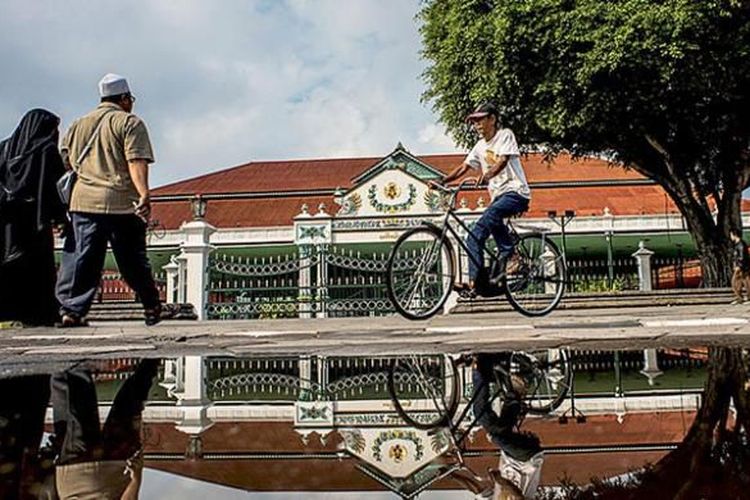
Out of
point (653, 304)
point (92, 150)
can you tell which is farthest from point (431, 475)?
point (653, 304)

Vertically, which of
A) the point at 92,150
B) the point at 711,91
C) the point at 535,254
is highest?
the point at 711,91

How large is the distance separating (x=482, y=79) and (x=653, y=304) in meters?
5.11

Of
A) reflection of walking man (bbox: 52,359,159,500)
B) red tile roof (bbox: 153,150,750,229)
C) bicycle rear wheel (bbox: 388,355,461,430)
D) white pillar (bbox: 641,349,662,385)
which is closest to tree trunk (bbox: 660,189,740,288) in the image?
red tile roof (bbox: 153,150,750,229)

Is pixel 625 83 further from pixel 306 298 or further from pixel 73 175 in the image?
pixel 73 175

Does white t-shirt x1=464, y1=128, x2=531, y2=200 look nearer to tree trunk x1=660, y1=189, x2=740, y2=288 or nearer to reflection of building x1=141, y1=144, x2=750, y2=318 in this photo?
reflection of building x1=141, y1=144, x2=750, y2=318

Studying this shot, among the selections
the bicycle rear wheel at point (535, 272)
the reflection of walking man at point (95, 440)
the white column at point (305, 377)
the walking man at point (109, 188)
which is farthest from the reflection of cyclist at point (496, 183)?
the reflection of walking man at point (95, 440)

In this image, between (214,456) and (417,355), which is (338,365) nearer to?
(417,355)

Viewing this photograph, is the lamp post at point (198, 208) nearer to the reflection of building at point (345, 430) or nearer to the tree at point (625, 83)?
the tree at point (625, 83)

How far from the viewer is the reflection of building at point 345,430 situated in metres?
1.41

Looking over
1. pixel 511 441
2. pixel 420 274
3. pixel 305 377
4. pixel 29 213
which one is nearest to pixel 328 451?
pixel 511 441

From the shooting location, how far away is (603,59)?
410 inches

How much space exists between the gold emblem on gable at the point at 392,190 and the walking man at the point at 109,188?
10534mm

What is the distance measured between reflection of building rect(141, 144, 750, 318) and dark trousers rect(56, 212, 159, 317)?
4732 mm

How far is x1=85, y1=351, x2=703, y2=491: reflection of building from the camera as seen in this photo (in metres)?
1.41
